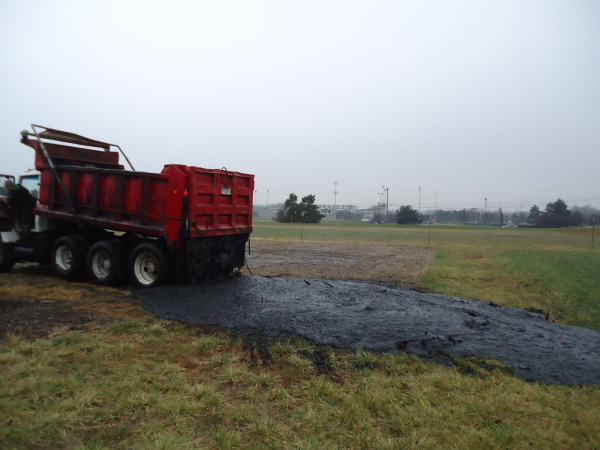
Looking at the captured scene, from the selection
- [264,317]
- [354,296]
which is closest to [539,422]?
[264,317]

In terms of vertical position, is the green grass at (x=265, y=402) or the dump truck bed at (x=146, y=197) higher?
the dump truck bed at (x=146, y=197)

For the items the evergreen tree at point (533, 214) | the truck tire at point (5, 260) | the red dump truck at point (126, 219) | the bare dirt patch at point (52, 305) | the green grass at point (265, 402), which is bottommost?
the green grass at point (265, 402)

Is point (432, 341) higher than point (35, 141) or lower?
lower

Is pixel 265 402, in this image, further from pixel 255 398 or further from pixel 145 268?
pixel 145 268

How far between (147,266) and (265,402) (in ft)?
19.9

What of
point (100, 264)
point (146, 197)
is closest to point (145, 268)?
point (100, 264)

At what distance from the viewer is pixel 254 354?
5.25m

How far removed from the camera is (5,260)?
34.2 feet

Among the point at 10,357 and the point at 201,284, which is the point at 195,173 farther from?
the point at 10,357

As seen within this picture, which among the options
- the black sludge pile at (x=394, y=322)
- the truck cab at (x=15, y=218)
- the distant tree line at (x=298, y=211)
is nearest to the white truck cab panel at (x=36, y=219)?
the truck cab at (x=15, y=218)

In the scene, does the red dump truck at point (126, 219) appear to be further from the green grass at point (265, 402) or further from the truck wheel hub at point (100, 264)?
the green grass at point (265, 402)

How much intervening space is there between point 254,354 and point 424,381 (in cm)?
210

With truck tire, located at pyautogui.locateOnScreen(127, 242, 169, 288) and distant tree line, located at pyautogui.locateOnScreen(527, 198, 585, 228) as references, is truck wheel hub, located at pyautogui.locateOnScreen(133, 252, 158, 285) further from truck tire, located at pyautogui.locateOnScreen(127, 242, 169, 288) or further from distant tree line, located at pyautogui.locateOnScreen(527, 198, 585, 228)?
distant tree line, located at pyautogui.locateOnScreen(527, 198, 585, 228)

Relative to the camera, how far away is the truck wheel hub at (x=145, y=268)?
29.6ft
